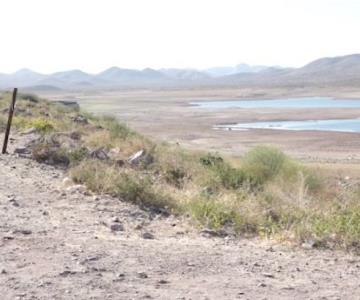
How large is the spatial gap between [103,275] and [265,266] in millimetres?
1575

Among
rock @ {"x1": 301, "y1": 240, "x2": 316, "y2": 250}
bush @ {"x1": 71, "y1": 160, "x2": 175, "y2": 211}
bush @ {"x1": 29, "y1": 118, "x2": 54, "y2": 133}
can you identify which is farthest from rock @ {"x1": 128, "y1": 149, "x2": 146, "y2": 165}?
rock @ {"x1": 301, "y1": 240, "x2": 316, "y2": 250}

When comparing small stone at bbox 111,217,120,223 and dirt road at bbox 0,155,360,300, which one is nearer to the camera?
dirt road at bbox 0,155,360,300

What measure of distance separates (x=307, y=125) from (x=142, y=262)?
66.3 metres

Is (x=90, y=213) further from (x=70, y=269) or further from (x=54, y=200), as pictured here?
(x=70, y=269)

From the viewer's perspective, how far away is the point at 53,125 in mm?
21000

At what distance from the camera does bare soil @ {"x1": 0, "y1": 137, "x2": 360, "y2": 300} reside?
5.87 metres

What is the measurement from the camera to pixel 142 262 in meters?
6.69

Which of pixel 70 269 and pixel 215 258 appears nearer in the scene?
pixel 70 269

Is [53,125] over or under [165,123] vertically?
over

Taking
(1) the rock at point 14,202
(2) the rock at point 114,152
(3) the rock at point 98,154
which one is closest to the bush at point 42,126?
(2) the rock at point 114,152

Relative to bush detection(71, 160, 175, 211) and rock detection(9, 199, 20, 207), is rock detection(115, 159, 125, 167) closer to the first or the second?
bush detection(71, 160, 175, 211)

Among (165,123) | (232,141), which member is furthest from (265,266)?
(165,123)

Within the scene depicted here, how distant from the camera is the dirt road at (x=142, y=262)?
19.2 ft

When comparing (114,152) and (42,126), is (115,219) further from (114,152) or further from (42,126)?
(42,126)
